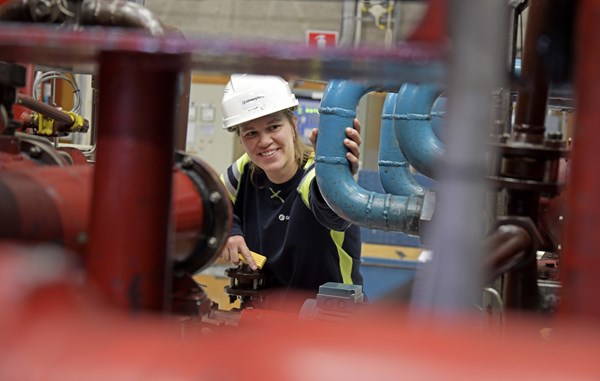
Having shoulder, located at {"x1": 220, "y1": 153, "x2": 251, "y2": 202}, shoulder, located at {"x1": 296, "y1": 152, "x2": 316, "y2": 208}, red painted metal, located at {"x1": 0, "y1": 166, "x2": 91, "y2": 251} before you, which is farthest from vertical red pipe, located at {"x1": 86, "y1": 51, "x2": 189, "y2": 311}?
shoulder, located at {"x1": 220, "y1": 153, "x2": 251, "y2": 202}

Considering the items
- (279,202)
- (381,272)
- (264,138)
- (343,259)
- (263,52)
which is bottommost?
(381,272)

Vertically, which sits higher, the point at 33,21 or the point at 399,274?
the point at 33,21

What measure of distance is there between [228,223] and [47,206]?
293 mm

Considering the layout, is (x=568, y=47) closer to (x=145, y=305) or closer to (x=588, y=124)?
(x=588, y=124)

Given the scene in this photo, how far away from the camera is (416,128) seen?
1.71 meters

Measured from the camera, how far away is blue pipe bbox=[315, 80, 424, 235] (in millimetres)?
1623

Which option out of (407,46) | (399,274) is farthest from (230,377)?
(399,274)

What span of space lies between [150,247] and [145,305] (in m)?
0.06

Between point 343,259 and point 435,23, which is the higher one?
point 435,23

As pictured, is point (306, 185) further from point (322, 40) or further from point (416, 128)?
point (322, 40)

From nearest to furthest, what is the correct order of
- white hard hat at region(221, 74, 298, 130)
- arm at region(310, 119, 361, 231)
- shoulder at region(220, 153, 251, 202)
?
arm at region(310, 119, 361, 231)
white hard hat at region(221, 74, 298, 130)
shoulder at region(220, 153, 251, 202)

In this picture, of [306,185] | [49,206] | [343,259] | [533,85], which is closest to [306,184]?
[306,185]

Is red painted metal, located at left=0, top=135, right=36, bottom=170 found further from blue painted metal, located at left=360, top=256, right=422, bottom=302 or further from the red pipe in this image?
blue painted metal, located at left=360, top=256, right=422, bottom=302

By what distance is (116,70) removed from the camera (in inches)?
27.8
